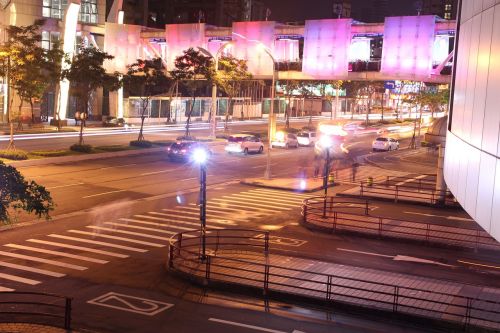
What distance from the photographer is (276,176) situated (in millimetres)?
47562

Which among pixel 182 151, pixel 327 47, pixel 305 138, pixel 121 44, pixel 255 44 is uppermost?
pixel 121 44

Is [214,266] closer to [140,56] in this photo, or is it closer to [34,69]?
[34,69]

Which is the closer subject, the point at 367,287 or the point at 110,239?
the point at 367,287

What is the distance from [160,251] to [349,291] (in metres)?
8.21

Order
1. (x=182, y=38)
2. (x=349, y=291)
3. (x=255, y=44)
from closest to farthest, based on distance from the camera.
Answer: (x=349, y=291) → (x=255, y=44) → (x=182, y=38)

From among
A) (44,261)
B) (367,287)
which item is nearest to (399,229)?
(367,287)

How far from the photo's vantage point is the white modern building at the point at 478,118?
40.8ft

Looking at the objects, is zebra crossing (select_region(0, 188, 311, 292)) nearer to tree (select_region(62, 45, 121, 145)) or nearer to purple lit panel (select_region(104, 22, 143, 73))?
tree (select_region(62, 45, 121, 145))

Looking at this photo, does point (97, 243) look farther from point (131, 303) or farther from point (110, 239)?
point (131, 303)

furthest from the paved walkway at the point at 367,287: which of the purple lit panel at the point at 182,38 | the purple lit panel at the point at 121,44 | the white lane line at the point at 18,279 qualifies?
the purple lit panel at the point at 121,44

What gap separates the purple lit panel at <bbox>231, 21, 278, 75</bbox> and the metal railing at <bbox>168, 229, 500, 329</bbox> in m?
44.4

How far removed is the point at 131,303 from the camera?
18453 millimetres

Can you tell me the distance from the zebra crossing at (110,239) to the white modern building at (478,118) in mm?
12670

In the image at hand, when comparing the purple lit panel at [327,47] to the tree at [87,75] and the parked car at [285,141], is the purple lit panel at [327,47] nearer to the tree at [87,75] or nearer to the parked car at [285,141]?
the parked car at [285,141]
